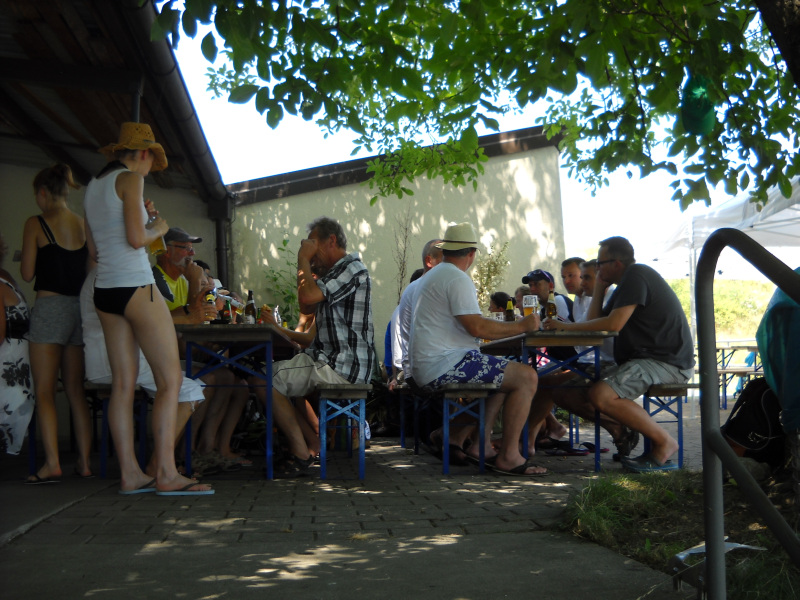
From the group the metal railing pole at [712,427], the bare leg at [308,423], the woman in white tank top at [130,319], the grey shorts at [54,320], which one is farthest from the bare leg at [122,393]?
the metal railing pole at [712,427]

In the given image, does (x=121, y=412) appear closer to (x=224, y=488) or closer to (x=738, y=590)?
(x=224, y=488)

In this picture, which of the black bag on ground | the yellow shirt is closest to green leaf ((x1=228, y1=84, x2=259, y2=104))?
the yellow shirt

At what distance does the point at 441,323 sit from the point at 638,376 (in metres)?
1.46

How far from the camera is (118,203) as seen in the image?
15.0ft

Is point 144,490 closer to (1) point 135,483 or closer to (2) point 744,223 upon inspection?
(1) point 135,483

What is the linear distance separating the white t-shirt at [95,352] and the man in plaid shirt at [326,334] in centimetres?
73

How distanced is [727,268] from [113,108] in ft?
36.2

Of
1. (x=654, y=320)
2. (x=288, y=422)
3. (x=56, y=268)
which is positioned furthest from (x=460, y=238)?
(x=56, y=268)

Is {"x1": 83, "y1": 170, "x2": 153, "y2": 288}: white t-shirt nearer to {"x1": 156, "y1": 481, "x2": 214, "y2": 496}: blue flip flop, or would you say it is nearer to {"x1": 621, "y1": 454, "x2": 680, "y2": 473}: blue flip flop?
{"x1": 156, "y1": 481, "x2": 214, "y2": 496}: blue flip flop

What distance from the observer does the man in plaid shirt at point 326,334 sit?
557 centimetres

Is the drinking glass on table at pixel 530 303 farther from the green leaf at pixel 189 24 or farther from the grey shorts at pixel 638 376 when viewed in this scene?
the green leaf at pixel 189 24

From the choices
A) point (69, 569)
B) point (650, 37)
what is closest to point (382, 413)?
point (650, 37)

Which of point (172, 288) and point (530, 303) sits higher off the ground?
point (172, 288)

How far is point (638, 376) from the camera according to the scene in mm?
5770
